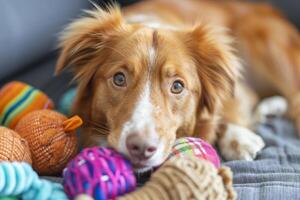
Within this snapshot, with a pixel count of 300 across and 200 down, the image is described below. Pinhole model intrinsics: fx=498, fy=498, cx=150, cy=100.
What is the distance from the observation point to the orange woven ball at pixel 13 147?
1.45 metres

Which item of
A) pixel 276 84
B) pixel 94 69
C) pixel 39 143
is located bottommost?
pixel 276 84

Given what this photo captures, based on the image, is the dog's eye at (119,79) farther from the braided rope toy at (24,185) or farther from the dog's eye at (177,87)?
the braided rope toy at (24,185)

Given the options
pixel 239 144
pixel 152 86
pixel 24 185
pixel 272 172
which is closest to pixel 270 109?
pixel 239 144

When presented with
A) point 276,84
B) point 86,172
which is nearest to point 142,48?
point 86,172

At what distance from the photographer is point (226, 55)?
6.60 ft

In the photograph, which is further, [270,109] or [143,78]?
[270,109]

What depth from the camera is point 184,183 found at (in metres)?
1.26

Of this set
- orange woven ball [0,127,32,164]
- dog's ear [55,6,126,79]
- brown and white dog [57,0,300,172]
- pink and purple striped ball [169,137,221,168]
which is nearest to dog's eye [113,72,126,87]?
brown and white dog [57,0,300,172]

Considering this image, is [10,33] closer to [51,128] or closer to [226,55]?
[51,128]

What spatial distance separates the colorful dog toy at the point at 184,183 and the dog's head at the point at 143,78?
0.57 ft

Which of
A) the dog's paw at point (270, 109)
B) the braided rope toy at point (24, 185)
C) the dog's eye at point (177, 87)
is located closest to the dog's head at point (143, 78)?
the dog's eye at point (177, 87)

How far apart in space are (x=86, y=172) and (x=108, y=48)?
2.30ft

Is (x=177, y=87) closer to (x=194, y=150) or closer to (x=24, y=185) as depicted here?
(x=194, y=150)

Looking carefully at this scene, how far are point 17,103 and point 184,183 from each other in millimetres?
878
